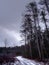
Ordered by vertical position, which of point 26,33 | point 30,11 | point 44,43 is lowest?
point 44,43

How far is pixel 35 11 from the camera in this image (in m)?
36.1

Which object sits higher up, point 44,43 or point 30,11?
point 30,11

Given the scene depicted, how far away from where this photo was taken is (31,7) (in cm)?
3578

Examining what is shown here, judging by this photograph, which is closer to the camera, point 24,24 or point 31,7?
point 31,7

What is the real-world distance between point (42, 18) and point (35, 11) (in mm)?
2344

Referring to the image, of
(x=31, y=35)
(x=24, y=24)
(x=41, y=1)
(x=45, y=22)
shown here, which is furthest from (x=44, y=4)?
(x=31, y=35)

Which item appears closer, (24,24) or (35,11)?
(35,11)

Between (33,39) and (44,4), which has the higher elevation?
(44,4)

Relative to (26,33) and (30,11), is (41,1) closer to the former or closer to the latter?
Answer: (30,11)

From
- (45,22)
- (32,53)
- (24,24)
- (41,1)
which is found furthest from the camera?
(32,53)

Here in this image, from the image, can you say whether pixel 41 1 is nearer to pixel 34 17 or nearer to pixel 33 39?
pixel 34 17

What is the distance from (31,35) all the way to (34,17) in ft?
38.5

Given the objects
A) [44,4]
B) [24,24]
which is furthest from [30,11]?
[44,4]

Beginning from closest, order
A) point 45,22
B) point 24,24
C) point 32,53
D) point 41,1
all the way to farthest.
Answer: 1. point 41,1
2. point 45,22
3. point 24,24
4. point 32,53
